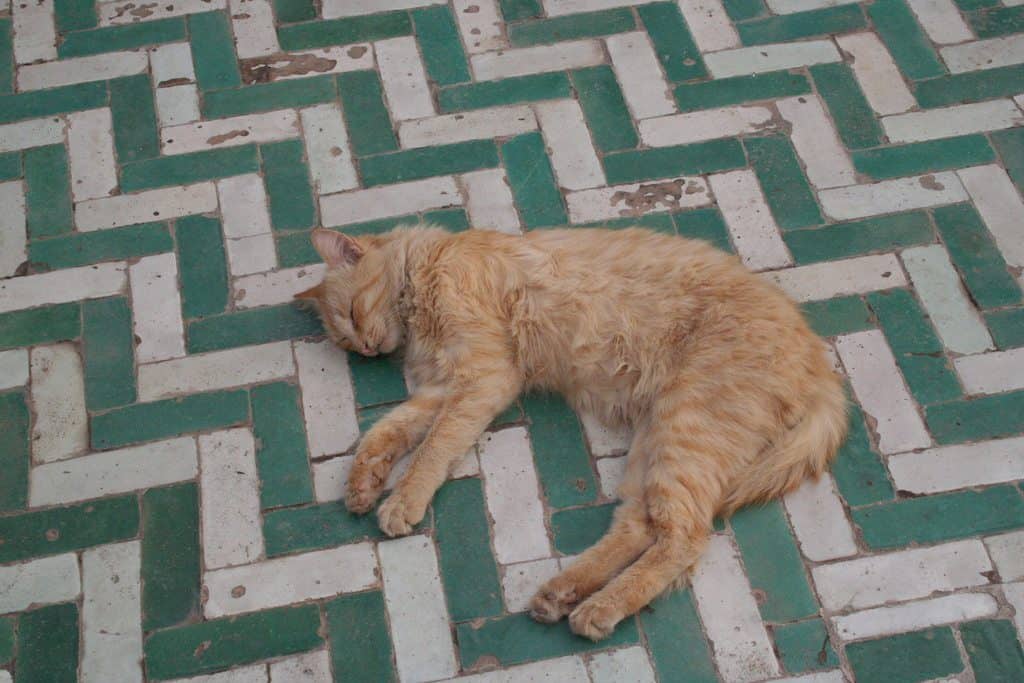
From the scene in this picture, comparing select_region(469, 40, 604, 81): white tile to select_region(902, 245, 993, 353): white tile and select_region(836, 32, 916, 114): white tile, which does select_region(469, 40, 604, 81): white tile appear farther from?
select_region(902, 245, 993, 353): white tile

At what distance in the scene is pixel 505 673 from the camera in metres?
3.81

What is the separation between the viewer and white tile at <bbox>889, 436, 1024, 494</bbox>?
418cm

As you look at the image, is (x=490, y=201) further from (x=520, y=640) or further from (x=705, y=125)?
(x=520, y=640)

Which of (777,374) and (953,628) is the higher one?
(777,374)

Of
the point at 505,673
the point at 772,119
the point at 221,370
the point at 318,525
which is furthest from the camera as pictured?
the point at 772,119

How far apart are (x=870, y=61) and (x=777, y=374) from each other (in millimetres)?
2239

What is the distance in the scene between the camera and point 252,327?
186 inches

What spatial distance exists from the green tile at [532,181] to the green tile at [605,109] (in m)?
0.27

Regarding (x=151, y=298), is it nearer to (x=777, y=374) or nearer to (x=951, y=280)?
(x=777, y=374)

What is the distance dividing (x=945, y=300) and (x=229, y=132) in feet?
10.6

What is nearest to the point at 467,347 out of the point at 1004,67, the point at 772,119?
the point at 772,119

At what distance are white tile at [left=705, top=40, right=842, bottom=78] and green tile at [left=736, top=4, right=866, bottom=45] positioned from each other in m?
0.06

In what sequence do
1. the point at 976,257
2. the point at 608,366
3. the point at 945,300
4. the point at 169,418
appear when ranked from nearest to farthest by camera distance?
the point at 608,366 → the point at 169,418 → the point at 945,300 → the point at 976,257

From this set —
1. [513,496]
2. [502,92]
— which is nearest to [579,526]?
[513,496]
